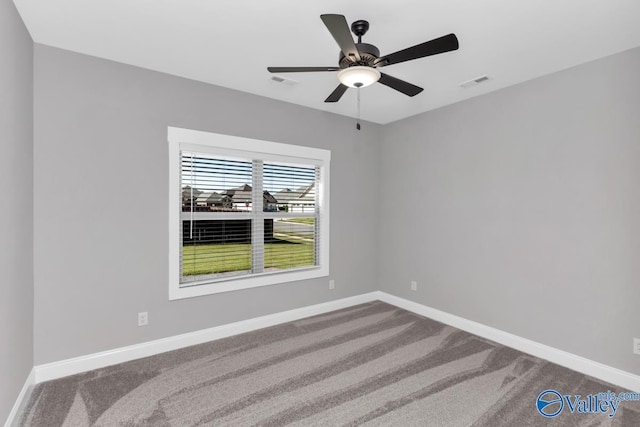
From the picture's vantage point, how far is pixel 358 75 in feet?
6.82

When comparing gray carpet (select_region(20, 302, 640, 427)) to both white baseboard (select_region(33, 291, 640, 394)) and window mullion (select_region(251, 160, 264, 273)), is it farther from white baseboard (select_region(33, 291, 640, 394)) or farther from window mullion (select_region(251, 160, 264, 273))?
window mullion (select_region(251, 160, 264, 273))

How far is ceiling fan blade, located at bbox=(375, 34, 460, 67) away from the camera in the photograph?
1740 mm

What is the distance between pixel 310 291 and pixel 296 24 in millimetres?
2920

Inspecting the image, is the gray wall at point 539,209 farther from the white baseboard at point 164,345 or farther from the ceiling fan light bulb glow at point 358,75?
the ceiling fan light bulb glow at point 358,75

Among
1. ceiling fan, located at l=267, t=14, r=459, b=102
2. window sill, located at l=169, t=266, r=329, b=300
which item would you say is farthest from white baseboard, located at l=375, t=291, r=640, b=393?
ceiling fan, located at l=267, t=14, r=459, b=102

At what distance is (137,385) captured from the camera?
94.7 inches

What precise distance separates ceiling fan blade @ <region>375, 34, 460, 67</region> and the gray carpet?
231 centimetres

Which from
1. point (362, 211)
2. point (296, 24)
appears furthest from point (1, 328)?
point (362, 211)

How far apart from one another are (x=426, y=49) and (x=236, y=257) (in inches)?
106

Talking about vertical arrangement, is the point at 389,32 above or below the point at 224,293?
above

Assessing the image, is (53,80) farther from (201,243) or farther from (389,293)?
(389,293)

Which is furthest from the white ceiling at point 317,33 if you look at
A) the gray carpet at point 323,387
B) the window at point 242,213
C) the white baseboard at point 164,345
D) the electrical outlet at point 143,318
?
the gray carpet at point 323,387

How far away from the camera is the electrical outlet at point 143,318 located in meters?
2.85

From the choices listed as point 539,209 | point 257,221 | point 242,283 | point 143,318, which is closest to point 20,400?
point 143,318
